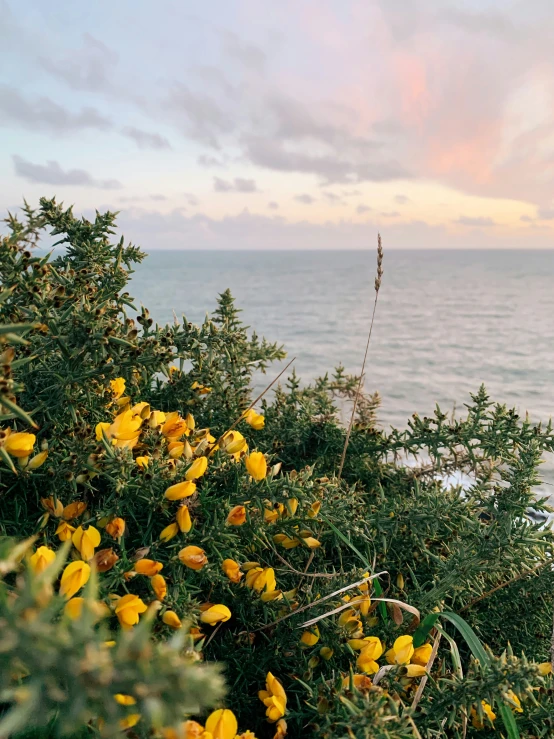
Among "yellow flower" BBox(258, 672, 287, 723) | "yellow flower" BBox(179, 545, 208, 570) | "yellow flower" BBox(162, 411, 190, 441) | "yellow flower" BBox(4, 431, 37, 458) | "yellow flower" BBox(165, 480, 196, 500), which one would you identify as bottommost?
"yellow flower" BBox(258, 672, 287, 723)

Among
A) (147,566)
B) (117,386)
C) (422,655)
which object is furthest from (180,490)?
(422,655)

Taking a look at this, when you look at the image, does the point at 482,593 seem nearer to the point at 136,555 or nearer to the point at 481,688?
the point at 481,688

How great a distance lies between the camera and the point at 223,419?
1.78m

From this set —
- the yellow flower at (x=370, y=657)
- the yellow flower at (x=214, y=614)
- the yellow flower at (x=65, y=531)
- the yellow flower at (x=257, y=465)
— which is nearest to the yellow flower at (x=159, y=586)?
the yellow flower at (x=214, y=614)

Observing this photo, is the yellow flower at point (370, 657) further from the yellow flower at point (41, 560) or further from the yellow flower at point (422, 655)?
the yellow flower at point (41, 560)

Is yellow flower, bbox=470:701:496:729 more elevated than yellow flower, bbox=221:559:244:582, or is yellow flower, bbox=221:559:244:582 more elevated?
yellow flower, bbox=221:559:244:582

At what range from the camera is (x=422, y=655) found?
47.3 inches

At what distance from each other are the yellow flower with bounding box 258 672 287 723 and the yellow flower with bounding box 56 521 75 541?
0.51m

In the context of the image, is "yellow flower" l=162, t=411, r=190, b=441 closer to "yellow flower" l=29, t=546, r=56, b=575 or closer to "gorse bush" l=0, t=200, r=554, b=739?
"gorse bush" l=0, t=200, r=554, b=739

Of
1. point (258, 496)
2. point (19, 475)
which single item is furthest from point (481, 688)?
point (19, 475)

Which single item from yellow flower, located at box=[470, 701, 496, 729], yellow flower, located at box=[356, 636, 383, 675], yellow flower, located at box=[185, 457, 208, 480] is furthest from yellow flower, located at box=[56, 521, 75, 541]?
yellow flower, located at box=[470, 701, 496, 729]

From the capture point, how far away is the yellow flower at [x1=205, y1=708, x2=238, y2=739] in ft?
3.00

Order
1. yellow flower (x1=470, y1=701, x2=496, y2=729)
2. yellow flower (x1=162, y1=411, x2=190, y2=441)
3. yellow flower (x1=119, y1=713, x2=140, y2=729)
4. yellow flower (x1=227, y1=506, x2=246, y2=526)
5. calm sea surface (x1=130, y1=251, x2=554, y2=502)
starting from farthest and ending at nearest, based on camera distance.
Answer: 1. calm sea surface (x1=130, y1=251, x2=554, y2=502)
2. yellow flower (x1=162, y1=411, x2=190, y2=441)
3. yellow flower (x1=227, y1=506, x2=246, y2=526)
4. yellow flower (x1=470, y1=701, x2=496, y2=729)
5. yellow flower (x1=119, y1=713, x2=140, y2=729)

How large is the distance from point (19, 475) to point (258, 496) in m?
0.54
